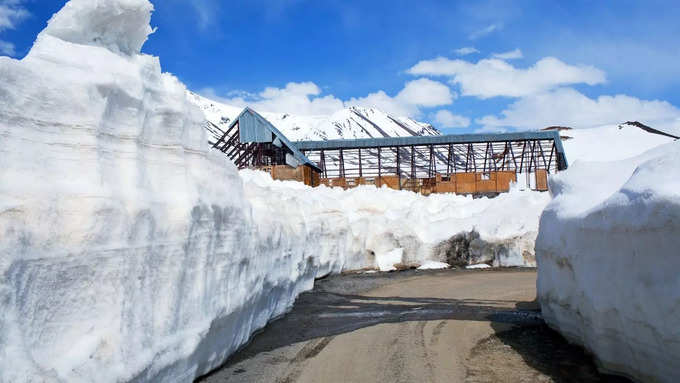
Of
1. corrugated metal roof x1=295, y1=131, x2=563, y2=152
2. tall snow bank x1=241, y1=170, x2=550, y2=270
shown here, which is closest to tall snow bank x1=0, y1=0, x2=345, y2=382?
→ tall snow bank x1=241, y1=170, x2=550, y2=270

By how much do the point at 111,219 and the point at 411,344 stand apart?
4709mm

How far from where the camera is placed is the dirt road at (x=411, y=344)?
6465 mm

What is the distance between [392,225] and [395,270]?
1799 millimetres

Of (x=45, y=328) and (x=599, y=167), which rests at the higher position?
(x=599, y=167)

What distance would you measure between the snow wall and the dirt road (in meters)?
0.85

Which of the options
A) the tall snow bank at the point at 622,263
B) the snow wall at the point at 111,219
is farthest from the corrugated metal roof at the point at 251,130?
the tall snow bank at the point at 622,263

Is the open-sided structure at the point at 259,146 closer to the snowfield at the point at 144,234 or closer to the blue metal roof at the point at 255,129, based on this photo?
the blue metal roof at the point at 255,129

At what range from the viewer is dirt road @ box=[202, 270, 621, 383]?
6.46m

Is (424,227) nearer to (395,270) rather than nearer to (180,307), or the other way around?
(395,270)

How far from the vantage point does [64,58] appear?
190 inches

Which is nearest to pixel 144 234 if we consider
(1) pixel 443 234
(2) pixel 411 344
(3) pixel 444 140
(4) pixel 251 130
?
(2) pixel 411 344

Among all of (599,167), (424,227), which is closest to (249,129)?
(424,227)

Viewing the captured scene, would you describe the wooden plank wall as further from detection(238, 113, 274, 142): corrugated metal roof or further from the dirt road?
the dirt road

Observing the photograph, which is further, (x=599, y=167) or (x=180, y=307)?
(x=599, y=167)
